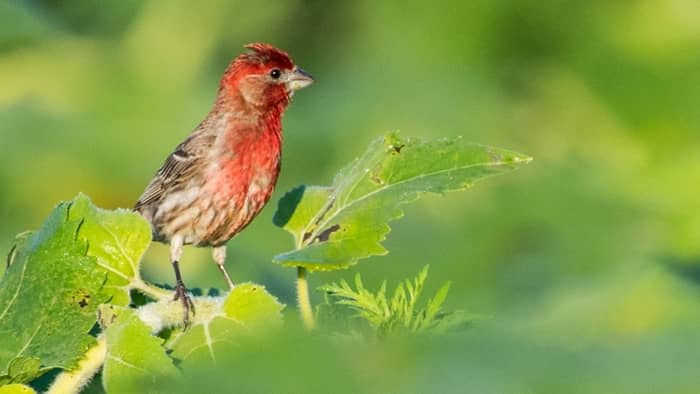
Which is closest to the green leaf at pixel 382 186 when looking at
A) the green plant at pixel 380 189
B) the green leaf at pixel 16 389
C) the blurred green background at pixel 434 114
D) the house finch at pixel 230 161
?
the green plant at pixel 380 189

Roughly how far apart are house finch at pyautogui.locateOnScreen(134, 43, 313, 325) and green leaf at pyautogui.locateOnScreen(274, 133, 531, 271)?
1421 millimetres

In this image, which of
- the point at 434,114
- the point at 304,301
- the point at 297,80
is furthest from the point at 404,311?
the point at 434,114

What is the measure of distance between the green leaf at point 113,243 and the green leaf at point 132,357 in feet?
0.29

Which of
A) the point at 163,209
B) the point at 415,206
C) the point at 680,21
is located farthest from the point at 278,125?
the point at 680,21

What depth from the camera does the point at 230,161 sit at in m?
2.85

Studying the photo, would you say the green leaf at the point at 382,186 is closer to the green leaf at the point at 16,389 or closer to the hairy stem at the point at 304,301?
the hairy stem at the point at 304,301

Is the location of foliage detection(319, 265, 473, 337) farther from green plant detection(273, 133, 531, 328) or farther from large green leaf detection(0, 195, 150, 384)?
large green leaf detection(0, 195, 150, 384)

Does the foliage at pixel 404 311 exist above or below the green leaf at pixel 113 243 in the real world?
below

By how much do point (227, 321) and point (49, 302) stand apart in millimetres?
119

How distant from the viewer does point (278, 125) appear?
292 centimetres

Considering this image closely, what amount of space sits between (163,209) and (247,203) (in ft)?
0.81

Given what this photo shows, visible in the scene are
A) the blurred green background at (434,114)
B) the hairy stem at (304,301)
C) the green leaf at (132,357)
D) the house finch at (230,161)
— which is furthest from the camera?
the blurred green background at (434,114)

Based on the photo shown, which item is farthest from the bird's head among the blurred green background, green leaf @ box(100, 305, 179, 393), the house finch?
green leaf @ box(100, 305, 179, 393)

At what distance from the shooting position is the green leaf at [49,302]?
0.97 meters
